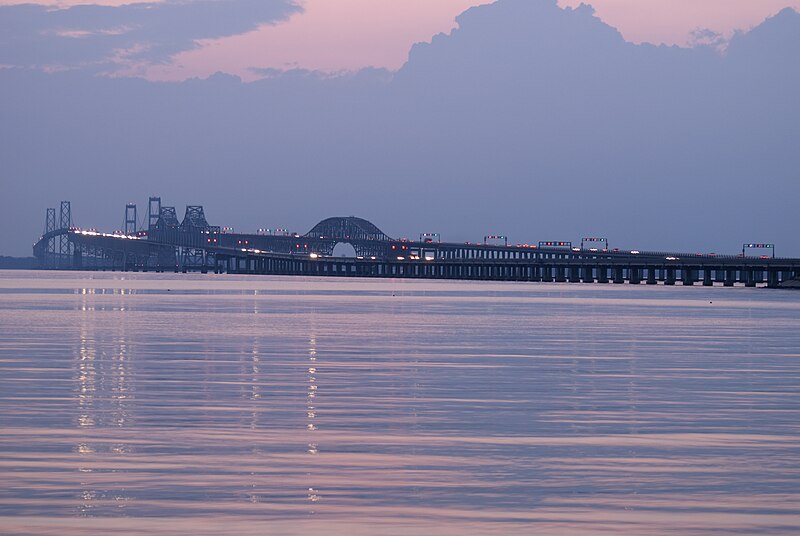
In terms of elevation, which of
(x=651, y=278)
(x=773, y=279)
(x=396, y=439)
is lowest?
(x=651, y=278)

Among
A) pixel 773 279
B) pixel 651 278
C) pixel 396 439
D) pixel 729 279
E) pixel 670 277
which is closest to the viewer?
pixel 396 439

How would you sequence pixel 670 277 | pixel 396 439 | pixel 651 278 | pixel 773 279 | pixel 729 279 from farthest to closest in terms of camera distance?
pixel 651 278 → pixel 729 279 → pixel 670 277 → pixel 773 279 → pixel 396 439

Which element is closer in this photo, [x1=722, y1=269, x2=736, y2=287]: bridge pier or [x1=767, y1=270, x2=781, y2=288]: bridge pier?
[x1=767, y1=270, x2=781, y2=288]: bridge pier

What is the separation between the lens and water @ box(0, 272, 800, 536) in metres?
11.8

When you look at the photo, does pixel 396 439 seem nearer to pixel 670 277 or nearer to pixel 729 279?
pixel 670 277

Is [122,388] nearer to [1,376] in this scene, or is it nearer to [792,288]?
[1,376]

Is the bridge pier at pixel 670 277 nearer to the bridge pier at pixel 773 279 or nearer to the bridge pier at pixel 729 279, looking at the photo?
the bridge pier at pixel 729 279

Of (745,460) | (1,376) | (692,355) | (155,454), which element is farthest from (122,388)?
(692,355)

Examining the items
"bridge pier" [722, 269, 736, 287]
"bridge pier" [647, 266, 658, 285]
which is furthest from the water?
"bridge pier" [647, 266, 658, 285]

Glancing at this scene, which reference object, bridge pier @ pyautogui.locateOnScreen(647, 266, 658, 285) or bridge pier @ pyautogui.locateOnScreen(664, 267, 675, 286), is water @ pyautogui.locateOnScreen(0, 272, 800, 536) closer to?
bridge pier @ pyautogui.locateOnScreen(664, 267, 675, 286)

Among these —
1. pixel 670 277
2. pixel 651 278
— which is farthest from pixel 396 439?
pixel 651 278

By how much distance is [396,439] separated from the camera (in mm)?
16922

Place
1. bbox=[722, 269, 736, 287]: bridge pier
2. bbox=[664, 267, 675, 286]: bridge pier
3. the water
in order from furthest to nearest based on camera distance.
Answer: bbox=[722, 269, 736, 287]: bridge pier
bbox=[664, 267, 675, 286]: bridge pier
the water

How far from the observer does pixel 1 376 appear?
2614 centimetres
